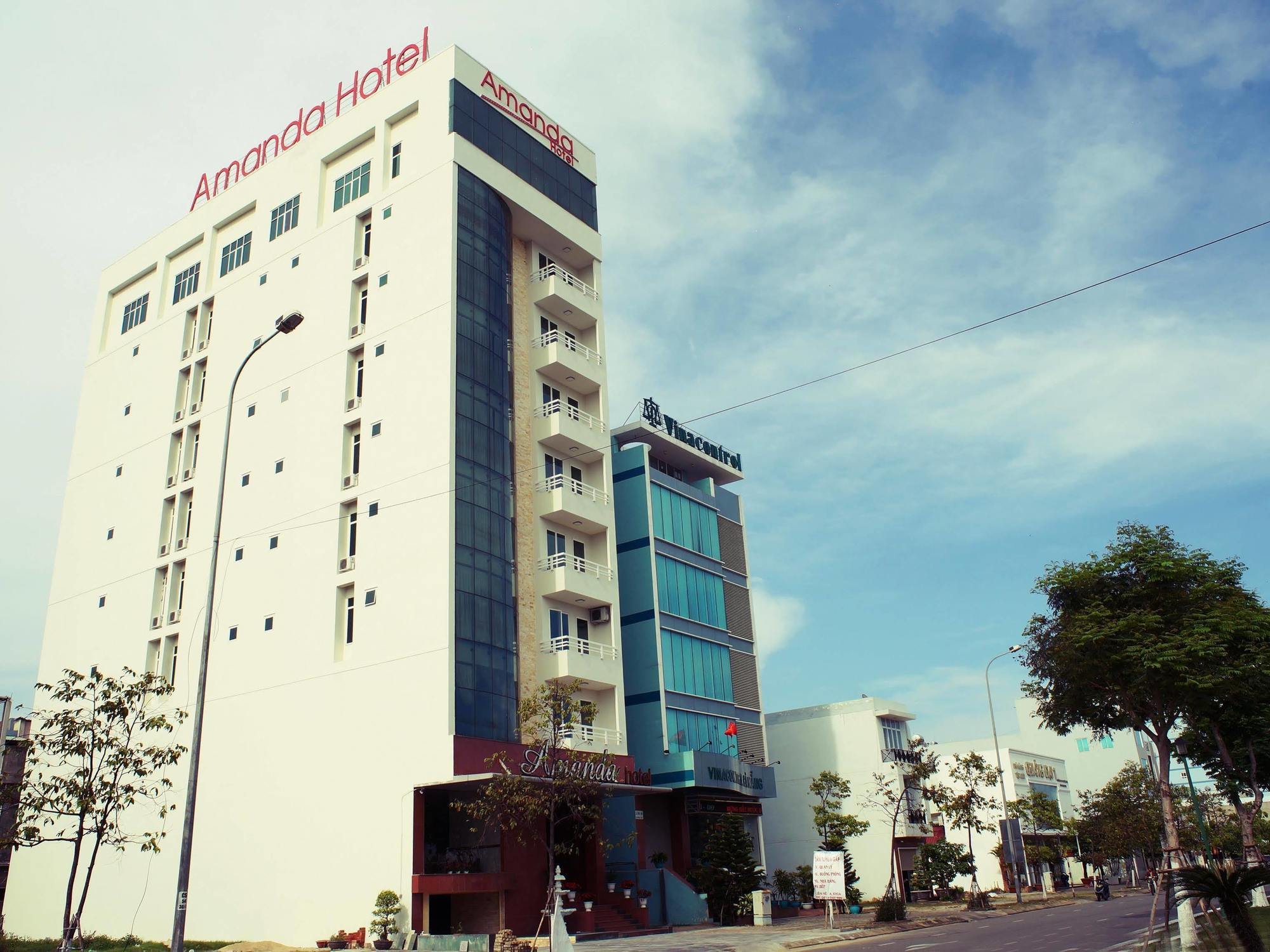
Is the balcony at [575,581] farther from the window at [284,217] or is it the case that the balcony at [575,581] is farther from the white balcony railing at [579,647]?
the window at [284,217]

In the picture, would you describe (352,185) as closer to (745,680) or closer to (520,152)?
(520,152)

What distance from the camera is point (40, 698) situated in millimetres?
56938

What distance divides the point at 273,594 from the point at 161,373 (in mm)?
19110

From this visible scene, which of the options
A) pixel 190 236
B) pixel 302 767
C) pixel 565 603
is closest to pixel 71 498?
pixel 190 236

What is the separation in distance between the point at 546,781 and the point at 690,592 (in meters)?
22.4

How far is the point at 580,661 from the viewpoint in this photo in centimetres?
4466

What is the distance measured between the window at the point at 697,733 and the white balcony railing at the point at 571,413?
577 inches

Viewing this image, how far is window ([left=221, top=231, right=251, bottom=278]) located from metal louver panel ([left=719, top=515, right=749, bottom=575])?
3112cm

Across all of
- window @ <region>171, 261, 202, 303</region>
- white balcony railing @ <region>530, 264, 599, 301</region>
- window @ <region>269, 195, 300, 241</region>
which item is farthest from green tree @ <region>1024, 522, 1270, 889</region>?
window @ <region>171, 261, 202, 303</region>

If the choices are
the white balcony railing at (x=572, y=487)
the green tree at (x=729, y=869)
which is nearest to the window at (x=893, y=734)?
the green tree at (x=729, y=869)

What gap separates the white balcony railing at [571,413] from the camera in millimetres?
48812

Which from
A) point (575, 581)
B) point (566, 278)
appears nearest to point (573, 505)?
point (575, 581)

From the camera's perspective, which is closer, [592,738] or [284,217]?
[592,738]

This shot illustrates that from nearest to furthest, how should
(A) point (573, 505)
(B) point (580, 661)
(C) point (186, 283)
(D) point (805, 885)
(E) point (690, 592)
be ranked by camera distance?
(B) point (580, 661), (A) point (573, 505), (E) point (690, 592), (D) point (805, 885), (C) point (186, 283)
